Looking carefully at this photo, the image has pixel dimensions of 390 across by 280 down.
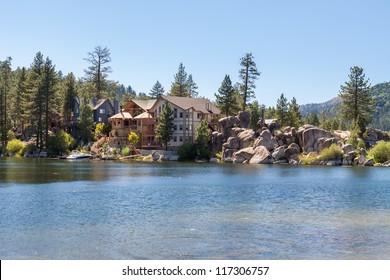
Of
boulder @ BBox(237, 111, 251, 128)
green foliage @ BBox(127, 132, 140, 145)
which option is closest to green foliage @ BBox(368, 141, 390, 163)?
boulder @ BBox(237, 111, 251, 128)

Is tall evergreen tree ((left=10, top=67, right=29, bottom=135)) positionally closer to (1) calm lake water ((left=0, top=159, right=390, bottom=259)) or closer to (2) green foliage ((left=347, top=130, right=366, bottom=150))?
(2) green foliage ((left=347, top=130, right=366, bottom=150))

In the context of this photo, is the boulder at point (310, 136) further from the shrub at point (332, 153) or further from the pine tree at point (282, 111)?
the pine tree at point (282, 111)

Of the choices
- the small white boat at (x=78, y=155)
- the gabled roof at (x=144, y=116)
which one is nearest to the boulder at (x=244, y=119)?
the gabled roof at (x=144, y=116)

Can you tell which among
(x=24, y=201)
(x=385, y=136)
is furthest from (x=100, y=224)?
Answer: (x=385, y=136)

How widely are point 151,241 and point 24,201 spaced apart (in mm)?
17104

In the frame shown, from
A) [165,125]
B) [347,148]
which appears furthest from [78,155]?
[347,148]

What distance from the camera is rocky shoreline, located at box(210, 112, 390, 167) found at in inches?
3676

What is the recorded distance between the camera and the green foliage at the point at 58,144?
111312 millimetres

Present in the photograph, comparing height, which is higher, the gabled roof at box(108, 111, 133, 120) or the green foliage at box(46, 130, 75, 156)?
the gabled roof at box(108, 111, 133, 120)

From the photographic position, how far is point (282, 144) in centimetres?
10044

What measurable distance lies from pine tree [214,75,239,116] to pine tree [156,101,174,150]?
1422cm

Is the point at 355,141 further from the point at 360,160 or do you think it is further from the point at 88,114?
the point at 88,114

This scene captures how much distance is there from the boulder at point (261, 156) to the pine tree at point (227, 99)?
22062mm

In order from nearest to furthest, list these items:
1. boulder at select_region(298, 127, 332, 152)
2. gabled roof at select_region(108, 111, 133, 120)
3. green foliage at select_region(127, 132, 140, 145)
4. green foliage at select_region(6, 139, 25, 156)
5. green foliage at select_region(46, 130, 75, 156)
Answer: boulder at select_region(298, 127, 332, 152) < green foliage at select_region(46, 130, 75, 156) < green foliage at select_region(127, 132, 140, 145) < green foliage at select_region(6, 139, 25, 156) < gabled roof at select_region(108, 111, 133, 120)
